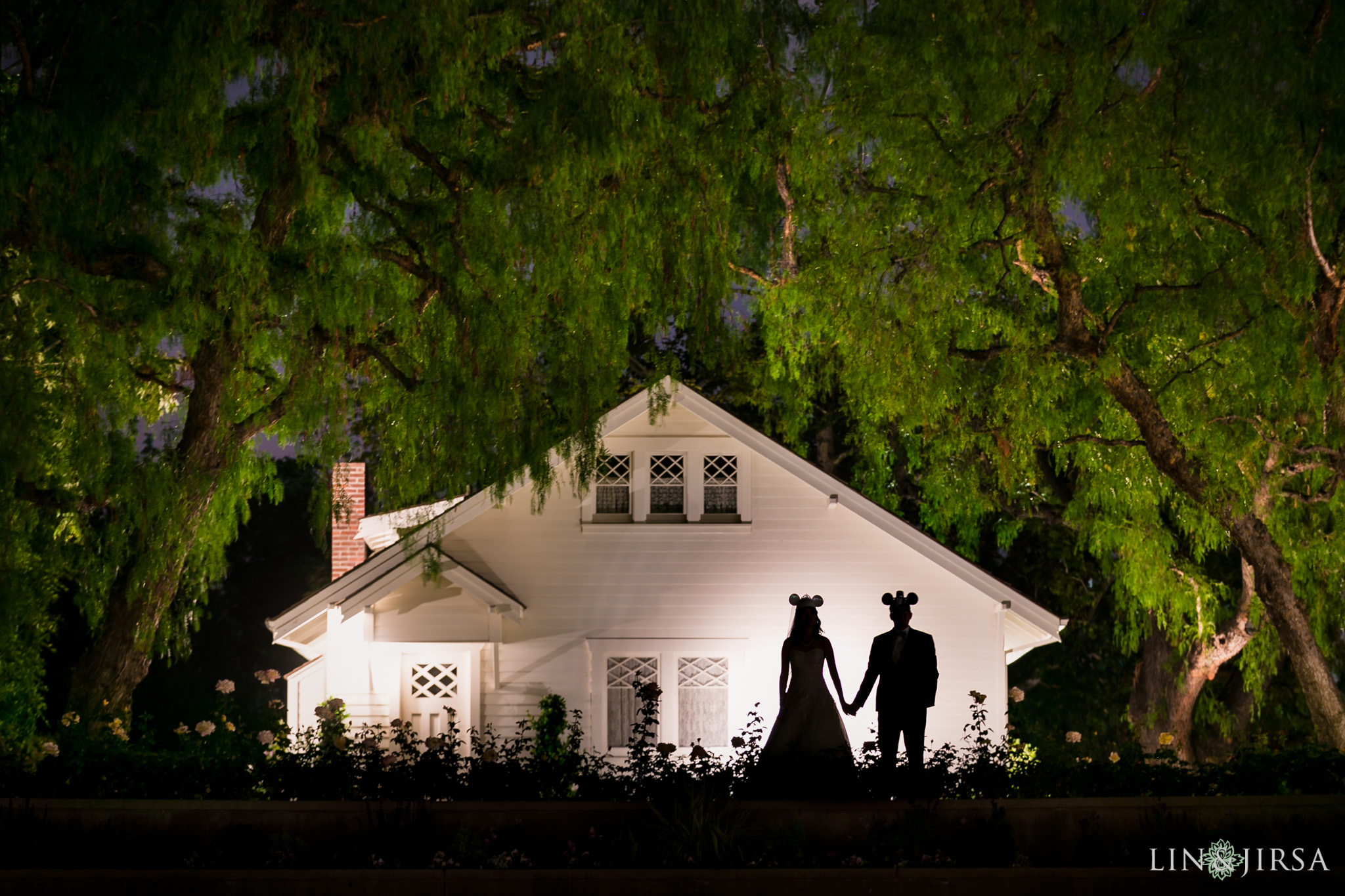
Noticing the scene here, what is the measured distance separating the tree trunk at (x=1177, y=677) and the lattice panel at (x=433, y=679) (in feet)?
39.8

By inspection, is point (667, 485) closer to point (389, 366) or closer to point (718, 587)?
point (718, 587)

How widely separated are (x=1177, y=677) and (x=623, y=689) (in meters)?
12.4

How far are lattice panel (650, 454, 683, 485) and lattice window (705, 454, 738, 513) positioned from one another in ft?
1.29

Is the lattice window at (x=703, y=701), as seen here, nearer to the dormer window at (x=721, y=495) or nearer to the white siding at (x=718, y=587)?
the white siding at (x=718, y=587)

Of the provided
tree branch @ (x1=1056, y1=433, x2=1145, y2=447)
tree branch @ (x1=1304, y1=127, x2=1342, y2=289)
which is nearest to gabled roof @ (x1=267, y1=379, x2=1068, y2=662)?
tree branch @ (x1=1056, y1=433, x2=1145, y2=447)

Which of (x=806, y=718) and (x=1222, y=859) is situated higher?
(x=806, y=718)

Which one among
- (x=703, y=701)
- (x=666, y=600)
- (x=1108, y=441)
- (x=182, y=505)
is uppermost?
(x=1108, y=441)

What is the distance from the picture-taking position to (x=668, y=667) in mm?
17141

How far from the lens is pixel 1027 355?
1680 cm

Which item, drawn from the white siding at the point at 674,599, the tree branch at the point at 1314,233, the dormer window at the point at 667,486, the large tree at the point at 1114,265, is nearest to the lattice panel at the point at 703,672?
the white siding at the point at 674,599

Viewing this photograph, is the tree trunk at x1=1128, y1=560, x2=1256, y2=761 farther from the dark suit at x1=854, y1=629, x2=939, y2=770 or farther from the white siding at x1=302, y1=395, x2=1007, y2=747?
the dark suit at x1=854, y1=629, x2=939, y2=770

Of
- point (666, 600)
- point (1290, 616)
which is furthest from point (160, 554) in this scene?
point (1290, 616)

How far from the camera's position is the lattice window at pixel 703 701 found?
16922 millimetres

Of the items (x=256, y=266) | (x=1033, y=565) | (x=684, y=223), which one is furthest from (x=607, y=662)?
(x=1033, y=565)
